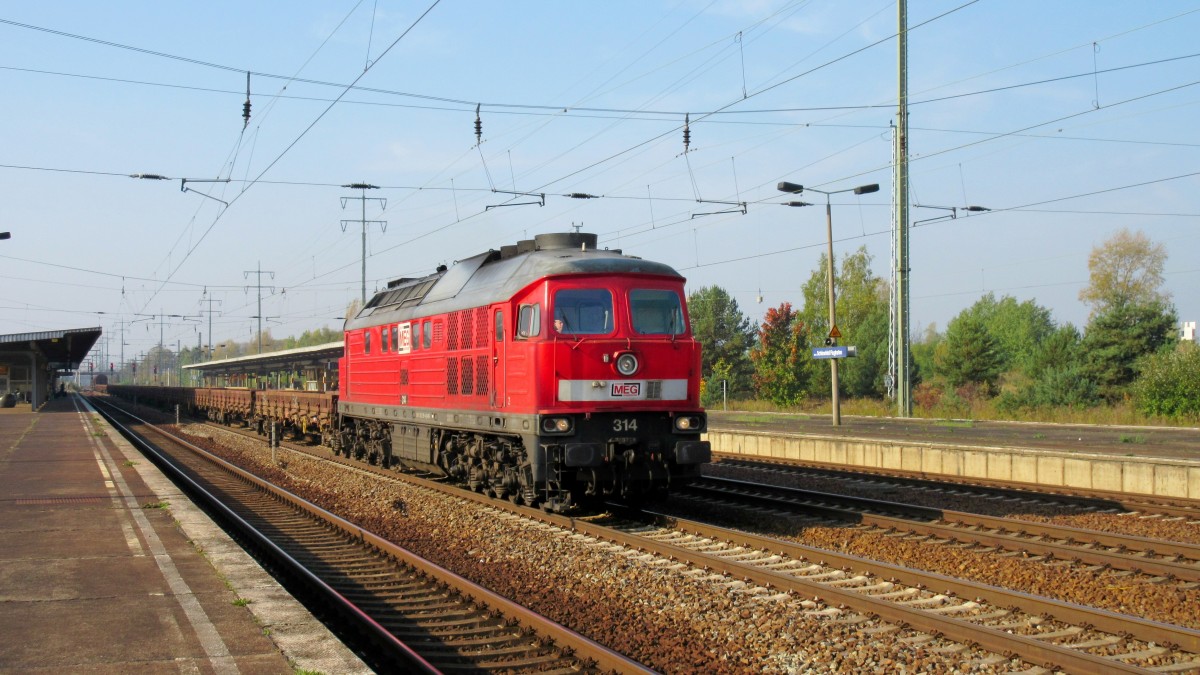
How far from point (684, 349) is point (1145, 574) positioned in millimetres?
6225

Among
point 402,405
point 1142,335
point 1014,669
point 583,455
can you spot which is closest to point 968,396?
point 1142,335

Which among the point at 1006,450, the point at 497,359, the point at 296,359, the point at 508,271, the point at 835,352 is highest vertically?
the point at 508,271

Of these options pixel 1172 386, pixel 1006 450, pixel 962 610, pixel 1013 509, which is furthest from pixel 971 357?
pixel 962 610

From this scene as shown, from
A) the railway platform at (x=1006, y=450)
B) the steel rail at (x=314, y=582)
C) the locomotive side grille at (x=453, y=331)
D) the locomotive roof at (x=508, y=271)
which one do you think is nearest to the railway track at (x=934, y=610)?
the steel rail at (x=314, y=582)

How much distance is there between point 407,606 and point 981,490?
431 inches

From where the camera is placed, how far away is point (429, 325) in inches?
680

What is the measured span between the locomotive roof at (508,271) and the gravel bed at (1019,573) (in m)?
4.14

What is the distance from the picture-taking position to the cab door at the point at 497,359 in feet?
45.7

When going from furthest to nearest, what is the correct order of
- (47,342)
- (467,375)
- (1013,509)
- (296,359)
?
(47,342) → (296,359) → (467,375) → (1013,509)

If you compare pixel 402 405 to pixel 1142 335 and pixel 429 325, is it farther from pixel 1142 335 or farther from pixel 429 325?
pixel 1142 335

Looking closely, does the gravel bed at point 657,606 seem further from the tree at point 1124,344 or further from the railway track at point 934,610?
the tree at point 1124,344

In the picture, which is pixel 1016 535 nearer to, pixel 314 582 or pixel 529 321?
pixel 529 321

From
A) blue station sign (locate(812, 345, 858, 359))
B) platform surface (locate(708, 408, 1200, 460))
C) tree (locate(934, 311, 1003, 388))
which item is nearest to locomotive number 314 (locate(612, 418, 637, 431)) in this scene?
platform surface (locate(708, 408, 1200, 460))

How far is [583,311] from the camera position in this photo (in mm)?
13320
